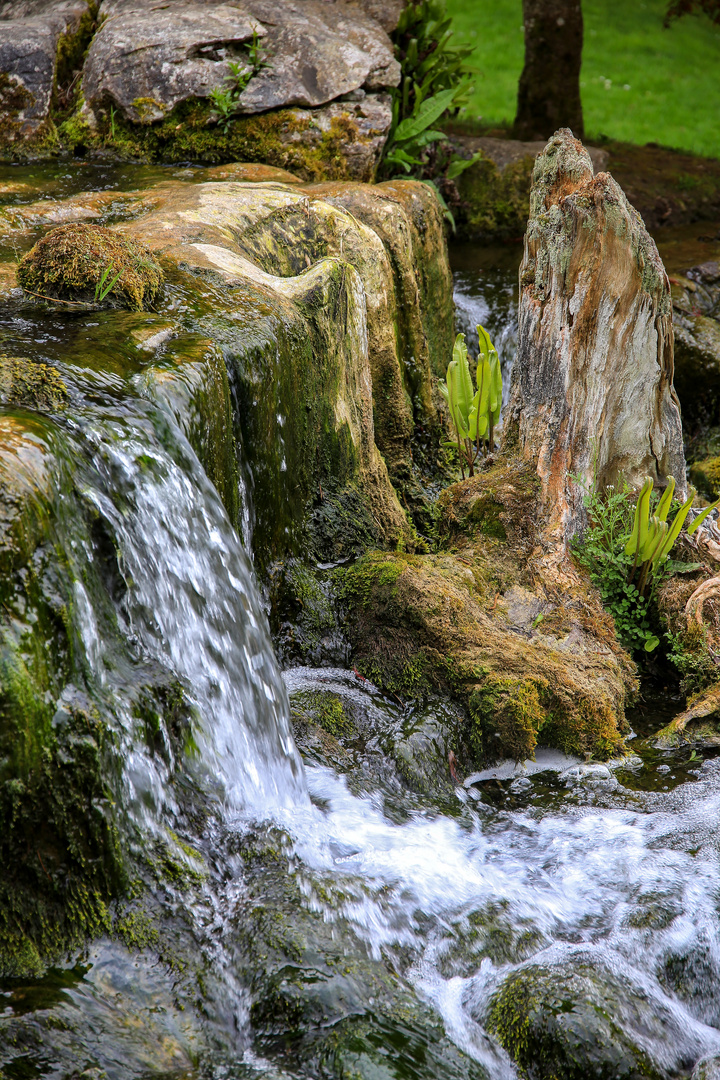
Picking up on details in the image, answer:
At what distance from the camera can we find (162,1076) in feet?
8.10

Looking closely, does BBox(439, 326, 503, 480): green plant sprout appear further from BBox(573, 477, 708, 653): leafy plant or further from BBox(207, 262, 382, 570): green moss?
BBox(573, 477, 708, 653): leafy plant

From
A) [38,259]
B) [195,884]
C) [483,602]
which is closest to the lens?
[195,884]

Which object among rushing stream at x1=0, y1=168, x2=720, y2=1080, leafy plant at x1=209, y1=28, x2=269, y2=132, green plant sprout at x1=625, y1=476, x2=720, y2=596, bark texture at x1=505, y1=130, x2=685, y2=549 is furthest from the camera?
leafy plant at x1=209, y1=28, x2=269, y2=132

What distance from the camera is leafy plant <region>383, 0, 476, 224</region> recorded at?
9406 mm

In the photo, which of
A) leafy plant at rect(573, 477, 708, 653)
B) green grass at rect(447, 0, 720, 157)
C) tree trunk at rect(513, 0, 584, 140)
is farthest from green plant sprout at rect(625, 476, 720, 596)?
green grass at rect(447, 0, 720, 157)

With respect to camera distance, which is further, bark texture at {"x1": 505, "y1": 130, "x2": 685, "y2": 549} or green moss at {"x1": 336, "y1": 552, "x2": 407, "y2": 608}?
bark texture at {"x1": 505, "y1": 130, "x2": 685, "y2": 549}

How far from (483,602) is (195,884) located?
243 centimetres

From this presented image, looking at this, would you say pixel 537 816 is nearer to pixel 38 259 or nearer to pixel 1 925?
pixel 1 925

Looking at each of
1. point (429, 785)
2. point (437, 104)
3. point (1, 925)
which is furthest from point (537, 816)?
point (437, 104)

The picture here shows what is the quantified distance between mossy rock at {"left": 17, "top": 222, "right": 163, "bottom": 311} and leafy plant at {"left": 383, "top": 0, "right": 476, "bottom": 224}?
5.77m

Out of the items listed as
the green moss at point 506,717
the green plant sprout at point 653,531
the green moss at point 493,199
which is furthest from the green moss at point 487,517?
the green moss at point 493,199

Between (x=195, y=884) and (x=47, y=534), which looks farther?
(x=195, y=884)

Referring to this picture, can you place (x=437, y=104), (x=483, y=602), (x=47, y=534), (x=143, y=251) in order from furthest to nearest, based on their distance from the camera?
1. (x=437, y=104)
2. (x=483, y=602)
3. (x=143, y=251)
4. (x=47, y=534)

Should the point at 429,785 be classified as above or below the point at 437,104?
below
